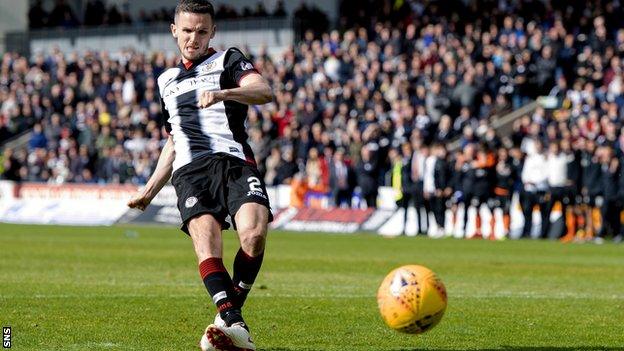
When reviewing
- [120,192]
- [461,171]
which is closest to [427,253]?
[461,171]

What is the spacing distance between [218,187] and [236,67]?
34.3 inches

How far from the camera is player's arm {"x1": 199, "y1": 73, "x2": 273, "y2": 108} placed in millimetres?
7922

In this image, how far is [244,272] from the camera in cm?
853

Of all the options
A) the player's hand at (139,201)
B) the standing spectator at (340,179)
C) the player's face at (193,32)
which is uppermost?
the player's face at (193,32)

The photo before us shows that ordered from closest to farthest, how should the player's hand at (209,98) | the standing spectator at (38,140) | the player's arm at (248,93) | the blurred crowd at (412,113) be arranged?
the player's hand at (209,98) → the player's arm at (248,93) → the blurred crowd at (412,113) → the standing spectator at (38,140)

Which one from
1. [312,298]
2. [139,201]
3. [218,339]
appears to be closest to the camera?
[218,339]

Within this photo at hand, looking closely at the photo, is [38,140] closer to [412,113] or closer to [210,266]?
[412,113]

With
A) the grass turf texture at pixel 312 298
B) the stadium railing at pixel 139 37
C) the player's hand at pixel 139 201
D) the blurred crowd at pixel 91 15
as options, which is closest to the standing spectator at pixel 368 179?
the grass turf texture at pixel 312 298

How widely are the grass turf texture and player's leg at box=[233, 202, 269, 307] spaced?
1.65 ft

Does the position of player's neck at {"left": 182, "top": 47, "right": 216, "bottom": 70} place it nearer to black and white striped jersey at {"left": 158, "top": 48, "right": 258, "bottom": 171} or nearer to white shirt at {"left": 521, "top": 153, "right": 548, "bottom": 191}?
black and white striped jersey at {"left": 158, "top": 48, "right": 258, "bottom": 171}

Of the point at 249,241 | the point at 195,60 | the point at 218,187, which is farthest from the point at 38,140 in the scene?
the point at 249,241

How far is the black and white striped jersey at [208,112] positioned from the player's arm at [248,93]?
0.49 ft

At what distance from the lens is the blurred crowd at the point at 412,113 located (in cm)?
2770

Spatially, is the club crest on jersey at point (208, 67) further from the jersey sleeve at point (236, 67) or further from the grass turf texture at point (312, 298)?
the grass turf texture at point (312, 298)
